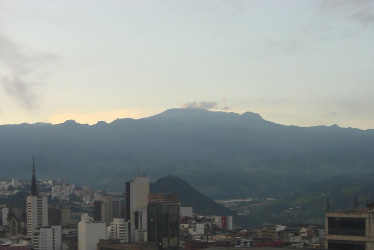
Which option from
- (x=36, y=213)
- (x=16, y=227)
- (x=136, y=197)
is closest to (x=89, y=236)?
(x=36, y=213)

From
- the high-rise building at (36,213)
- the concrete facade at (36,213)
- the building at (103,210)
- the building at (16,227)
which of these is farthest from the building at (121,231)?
the building at (103,210)

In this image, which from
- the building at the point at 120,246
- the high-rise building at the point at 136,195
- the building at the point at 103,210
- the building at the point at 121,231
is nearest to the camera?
the building at the point at 120,246

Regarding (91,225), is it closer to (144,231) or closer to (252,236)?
(144,231)

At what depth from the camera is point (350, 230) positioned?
1654 inches

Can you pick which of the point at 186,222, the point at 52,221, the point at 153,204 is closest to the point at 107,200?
the point at 52,221

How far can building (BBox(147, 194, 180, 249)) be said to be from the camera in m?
114

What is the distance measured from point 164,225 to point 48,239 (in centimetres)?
2126

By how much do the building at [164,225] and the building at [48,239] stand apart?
17.8 metres

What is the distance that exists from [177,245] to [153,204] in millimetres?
7632

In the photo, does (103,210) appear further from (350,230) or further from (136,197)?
(350,230)

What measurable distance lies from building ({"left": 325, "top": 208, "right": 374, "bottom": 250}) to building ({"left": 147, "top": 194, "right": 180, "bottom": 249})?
72.9 meters

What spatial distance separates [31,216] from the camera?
151 meters

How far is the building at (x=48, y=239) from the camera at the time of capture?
121875 millimetres

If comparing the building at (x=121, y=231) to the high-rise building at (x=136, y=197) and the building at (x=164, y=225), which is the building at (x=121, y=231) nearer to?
the building at (x=164, y=225)
